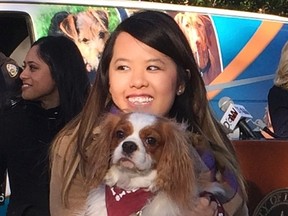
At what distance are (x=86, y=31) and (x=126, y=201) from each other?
3611 millimetres

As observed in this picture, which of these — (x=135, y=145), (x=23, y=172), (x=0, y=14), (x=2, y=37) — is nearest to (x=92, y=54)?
(x=0, y=14)

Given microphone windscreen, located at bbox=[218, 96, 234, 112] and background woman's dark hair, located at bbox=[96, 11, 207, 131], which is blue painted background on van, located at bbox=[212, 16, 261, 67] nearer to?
microphone windscreen, located at bbox=[218, 96, 234, 112]

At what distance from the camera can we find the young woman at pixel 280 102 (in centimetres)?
592

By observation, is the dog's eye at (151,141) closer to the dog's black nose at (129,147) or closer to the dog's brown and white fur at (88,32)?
the dog's black nose at (129,147)

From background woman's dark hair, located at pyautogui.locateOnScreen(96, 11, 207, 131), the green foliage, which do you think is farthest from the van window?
the green foliage

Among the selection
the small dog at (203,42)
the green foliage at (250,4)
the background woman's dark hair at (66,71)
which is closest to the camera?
the background woman's dark hair at (66,71)

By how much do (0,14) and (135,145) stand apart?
3576mm

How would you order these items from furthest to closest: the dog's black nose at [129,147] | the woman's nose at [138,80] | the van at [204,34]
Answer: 1. the van at [204,34]
2. the woman's nose at [138,80]
3. the dog's black nose at [129,147]

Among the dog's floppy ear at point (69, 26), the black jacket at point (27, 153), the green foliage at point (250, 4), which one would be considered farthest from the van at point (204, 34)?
the green foliage at point (250, 4)

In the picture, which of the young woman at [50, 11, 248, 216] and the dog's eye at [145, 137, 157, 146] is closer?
the dog's eye at [145, 137, 157, 146]

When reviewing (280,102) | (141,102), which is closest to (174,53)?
(141,102)

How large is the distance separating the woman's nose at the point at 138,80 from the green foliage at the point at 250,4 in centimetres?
1250

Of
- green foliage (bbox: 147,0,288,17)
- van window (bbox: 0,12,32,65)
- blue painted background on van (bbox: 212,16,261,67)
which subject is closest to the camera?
van window (bbox: 0,12,32,65)

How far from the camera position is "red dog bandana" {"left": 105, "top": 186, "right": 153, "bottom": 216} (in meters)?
2.92
